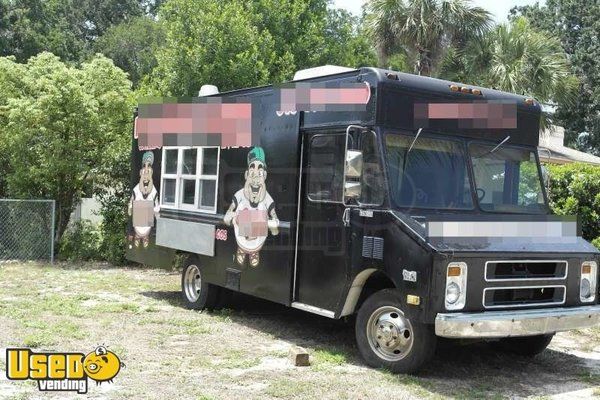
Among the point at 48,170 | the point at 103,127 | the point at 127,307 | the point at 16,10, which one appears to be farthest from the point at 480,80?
the point at 16,10

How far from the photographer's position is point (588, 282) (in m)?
7.24

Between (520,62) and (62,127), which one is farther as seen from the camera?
(520,62)

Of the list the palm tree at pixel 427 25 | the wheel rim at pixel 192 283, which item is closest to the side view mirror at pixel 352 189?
the wheel rim at pixel 192 283

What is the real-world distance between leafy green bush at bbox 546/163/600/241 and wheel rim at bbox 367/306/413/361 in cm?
542

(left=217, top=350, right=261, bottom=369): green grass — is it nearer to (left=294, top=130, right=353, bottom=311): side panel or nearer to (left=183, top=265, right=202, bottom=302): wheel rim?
(left=294, top=130, right=353, bottom=311): side panel

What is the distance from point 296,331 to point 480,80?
1227 centimetres

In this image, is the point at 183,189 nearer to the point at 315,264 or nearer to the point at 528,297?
the point at 315,264

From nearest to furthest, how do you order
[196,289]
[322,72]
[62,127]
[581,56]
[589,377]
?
[589,377], [322,72], [196,289], [62,127], [581,56]

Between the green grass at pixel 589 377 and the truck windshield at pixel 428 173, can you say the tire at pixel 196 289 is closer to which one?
the truck windshield at pixel 428 173

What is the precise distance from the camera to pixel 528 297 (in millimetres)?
6859

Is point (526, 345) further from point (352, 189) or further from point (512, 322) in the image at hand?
point (352, 189)

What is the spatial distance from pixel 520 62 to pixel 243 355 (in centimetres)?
1355

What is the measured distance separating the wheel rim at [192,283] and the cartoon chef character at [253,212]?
154 centimetres

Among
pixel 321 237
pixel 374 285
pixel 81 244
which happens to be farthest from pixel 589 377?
pixel 81 244
